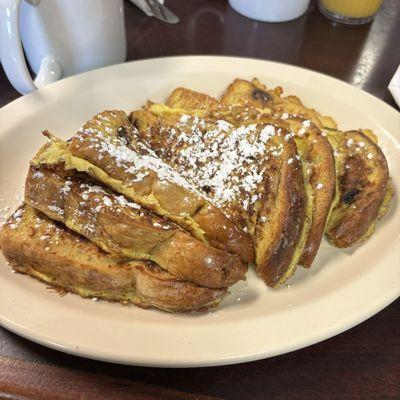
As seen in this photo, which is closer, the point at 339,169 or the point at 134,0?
the point at 339,169

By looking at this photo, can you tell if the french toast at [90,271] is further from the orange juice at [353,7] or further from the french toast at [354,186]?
the orange juice at [353,7]

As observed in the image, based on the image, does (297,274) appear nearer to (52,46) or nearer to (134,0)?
(52,46)

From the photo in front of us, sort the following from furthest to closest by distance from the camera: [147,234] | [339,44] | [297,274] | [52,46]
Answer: [339,44]
[52,46]
[297,274]
[147,234]

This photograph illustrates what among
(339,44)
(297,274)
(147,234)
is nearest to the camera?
(147,234)

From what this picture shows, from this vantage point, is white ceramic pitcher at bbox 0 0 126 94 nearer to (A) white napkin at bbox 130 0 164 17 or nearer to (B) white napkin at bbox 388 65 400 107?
(A) white napkin at bbox 130 0 164 17

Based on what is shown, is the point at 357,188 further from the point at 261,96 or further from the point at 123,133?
the point at 123,133

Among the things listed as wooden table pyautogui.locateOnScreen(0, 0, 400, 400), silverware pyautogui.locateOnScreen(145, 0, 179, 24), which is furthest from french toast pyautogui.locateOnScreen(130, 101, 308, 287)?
silverware pyautogui.locateOnScreen(145, 0, 179, 24)

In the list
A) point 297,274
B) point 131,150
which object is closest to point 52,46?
point 131,150
